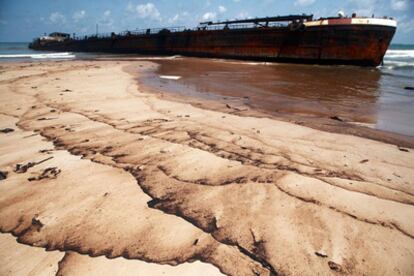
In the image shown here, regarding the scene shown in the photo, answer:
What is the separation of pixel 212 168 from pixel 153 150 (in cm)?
81

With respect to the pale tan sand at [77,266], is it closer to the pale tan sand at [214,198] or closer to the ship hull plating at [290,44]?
the pale tan sand at [214,198]

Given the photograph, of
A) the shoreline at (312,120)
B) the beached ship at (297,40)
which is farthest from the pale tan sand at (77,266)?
the beached ship at (297,40)

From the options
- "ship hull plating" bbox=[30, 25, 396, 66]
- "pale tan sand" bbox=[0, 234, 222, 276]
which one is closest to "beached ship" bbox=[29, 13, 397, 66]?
"ship hull plating" bbox=[30, 25, 396, 66]

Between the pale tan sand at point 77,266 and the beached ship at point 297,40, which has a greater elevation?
the beached ship at point 297,40

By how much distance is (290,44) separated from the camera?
828 inches

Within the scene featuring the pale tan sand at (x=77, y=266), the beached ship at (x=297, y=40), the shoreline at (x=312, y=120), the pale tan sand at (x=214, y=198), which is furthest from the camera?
the beached ship at (x=297, y=40)

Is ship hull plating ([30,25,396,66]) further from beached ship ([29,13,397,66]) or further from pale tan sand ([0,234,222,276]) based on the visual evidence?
pale tan sand ([0,234,222,276])

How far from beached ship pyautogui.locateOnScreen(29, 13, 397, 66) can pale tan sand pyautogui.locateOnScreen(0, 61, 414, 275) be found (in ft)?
58.9

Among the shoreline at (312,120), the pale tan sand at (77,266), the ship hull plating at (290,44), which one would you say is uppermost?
the ship hull plating at (290,44)

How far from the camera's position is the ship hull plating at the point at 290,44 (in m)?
18.5

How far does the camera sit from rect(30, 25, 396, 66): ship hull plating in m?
18.5

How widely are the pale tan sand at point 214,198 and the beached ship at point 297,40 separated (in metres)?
17.9

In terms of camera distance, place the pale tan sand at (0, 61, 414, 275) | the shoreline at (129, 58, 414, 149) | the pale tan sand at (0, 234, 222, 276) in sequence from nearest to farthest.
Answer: the pale tan sand at (0, 234, 222, 276)
the pale tan sand at (0, 61, 414, 275)
the shoreline at (129, 58, 414, 149)

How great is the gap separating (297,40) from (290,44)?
0.58m
